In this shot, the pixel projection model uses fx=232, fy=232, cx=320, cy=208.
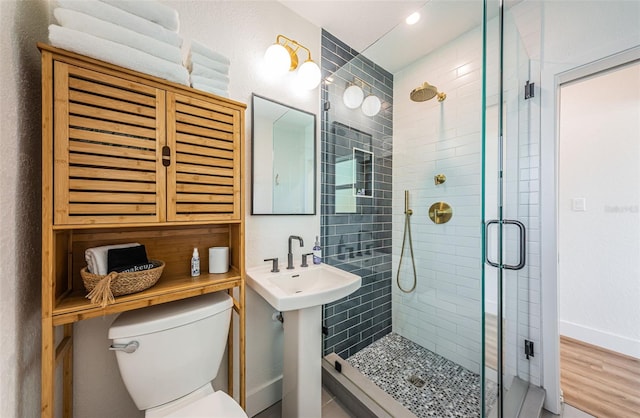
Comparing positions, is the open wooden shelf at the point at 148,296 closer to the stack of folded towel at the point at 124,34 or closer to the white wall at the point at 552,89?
the stack of folded towel at the point at 124,34

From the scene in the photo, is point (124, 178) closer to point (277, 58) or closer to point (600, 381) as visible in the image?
point (277, 58)

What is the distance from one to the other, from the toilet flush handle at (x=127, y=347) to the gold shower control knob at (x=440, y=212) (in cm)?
170

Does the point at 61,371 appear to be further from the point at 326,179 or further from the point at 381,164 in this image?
the point at 381,164

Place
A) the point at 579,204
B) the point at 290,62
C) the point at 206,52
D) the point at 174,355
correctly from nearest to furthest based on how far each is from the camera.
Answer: the point at 174,355 → the point at 206,52 → the point at 290,62 → the point at 579,204

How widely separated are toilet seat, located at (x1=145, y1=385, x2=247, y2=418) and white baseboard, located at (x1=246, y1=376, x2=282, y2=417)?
0.54 m

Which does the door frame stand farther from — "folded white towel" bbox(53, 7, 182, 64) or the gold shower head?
"folded white towel" bbox(53, 7, 182, 64)

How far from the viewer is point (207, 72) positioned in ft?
3.50

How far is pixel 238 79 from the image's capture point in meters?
1.41

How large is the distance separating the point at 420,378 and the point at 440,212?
1129 millimetres

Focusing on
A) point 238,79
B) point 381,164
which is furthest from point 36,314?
point 381,164

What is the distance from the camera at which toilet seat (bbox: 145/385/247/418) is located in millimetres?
905

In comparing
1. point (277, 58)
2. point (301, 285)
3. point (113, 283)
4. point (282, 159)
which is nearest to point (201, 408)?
point (113, 283)

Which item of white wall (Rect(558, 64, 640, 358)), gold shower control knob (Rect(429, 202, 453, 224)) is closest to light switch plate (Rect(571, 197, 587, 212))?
Answer: white wall (Rect(558, 64, 640, 358))

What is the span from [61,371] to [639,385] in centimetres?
337
